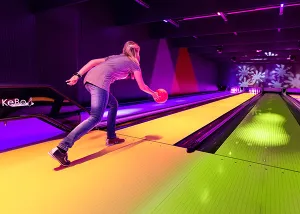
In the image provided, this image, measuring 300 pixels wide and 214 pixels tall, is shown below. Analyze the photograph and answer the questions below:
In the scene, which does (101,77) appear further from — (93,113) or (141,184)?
(141,184)

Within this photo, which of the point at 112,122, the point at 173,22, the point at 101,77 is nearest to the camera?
the point at 101,77

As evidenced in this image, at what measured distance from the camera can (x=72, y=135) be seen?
6.43 ft

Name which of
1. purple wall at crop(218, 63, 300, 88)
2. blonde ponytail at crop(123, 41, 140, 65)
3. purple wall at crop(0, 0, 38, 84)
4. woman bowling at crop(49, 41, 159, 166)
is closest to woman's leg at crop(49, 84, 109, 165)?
woman bowling at crop(49, 41, 159, 166)

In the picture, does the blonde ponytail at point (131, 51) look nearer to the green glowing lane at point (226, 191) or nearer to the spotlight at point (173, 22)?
the green glowing lane at point (226, 191)

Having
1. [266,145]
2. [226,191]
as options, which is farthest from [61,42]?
[226,191]

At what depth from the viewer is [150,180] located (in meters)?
1.71

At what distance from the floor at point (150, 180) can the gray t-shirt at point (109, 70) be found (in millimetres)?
741

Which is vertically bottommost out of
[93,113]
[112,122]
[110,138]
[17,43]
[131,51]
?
[110,138]

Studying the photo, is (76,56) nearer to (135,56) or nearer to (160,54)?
(135,56)

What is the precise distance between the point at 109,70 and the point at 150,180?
42.3 inches

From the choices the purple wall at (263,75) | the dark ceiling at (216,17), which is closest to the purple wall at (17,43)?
the dark ceiling at (216,17)

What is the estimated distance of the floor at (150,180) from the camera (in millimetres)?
1360

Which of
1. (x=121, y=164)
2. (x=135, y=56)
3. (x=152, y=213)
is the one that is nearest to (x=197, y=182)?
(x=152, y=213)

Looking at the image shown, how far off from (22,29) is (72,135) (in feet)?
12.3
